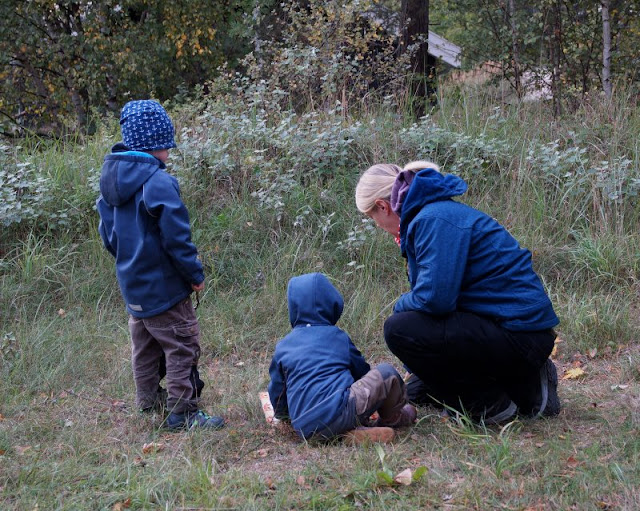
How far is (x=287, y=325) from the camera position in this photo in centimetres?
570

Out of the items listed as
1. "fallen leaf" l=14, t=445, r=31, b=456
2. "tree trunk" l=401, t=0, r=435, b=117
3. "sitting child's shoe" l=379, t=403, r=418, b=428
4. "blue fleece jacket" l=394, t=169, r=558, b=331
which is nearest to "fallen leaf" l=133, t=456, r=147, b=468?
"fallen leaf" l=14, t=445, r=31, b=456

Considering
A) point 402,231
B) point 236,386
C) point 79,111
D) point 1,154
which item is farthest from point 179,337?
point 79,111

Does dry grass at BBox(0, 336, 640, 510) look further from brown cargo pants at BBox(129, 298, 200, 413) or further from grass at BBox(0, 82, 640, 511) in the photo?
brown cargo pants at BBox(129, 298, 200, 413)

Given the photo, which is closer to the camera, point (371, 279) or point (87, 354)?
point (87, 354)

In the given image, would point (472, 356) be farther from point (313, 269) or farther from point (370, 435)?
point (313, 269)

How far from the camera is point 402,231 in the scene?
3734 millimetres

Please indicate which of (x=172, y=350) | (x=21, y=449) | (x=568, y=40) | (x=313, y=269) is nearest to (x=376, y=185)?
(x=172, y=350)

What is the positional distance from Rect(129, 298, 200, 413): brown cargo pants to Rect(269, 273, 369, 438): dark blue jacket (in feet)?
1.75

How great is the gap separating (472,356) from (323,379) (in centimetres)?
74

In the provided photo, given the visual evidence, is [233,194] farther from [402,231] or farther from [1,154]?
[402,231]

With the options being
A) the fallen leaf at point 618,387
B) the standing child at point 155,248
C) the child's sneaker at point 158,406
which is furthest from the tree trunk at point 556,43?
the child's sneaker at point 158,406

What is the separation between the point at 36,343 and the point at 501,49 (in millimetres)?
9810

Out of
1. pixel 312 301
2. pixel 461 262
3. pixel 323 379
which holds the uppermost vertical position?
pixel 461 262

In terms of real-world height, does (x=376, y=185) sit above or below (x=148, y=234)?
above
